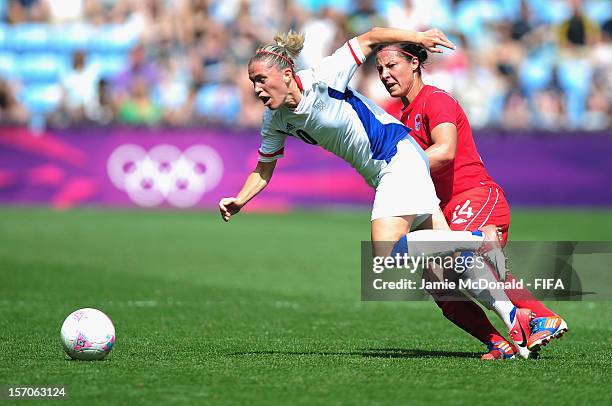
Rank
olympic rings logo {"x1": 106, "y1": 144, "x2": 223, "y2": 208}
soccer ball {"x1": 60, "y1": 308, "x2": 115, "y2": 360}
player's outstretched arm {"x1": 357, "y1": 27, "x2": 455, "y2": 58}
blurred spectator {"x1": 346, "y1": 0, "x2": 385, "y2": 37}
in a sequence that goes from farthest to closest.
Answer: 1. blurred spectator {"x1": 346, "y1": 0, "x2": 385, "y2": 37}
2. olympic rings logo {"x1": 106, "y1": 144, "x2": 223, "y2": 208}
3. soccer ball {"x1": 60, "y1": 308, "x2": 115, "y2": 360}
4. player's outstretched arm {"x1": 357, "y1": 27, "x2": 455, "y2": 58}

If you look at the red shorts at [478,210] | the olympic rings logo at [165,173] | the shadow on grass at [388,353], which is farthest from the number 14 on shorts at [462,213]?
the olympic rings logo at [165,173]

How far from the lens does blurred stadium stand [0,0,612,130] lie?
21.6 metres

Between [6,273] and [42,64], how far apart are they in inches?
503

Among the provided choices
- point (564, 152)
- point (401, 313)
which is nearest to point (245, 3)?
point (564, 152)

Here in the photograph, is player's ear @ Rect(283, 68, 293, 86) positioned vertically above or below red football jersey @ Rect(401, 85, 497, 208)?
above

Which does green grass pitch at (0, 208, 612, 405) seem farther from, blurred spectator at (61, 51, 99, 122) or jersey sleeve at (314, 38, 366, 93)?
blurred spectator at (61, 51, 99, 122)

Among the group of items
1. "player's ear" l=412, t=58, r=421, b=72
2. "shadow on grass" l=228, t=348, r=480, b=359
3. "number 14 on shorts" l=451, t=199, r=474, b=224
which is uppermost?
"player's ear" l=412, t=58, r=421, b=72

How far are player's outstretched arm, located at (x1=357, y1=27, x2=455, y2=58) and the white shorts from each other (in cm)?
74

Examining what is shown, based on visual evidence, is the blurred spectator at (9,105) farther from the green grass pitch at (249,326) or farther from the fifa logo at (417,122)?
the fifa logo at (417,122)

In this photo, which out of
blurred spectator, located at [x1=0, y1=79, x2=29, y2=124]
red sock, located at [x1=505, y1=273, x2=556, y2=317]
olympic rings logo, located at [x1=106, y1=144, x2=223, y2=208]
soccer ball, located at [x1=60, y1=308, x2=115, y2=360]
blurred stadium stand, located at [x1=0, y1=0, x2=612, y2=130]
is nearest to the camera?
soccer ball, located at [x1=60, y1=308, x2=115, y2=360]

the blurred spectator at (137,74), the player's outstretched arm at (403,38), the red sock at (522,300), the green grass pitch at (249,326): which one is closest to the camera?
the green grass pitch at (249,326)

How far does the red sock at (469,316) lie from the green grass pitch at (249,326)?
0.74ft

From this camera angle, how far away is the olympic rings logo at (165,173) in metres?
20.1

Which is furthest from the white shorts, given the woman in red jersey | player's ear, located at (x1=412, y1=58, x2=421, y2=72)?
player's ear, located at (x1=412, y1=58, x2=421, y2=72)
